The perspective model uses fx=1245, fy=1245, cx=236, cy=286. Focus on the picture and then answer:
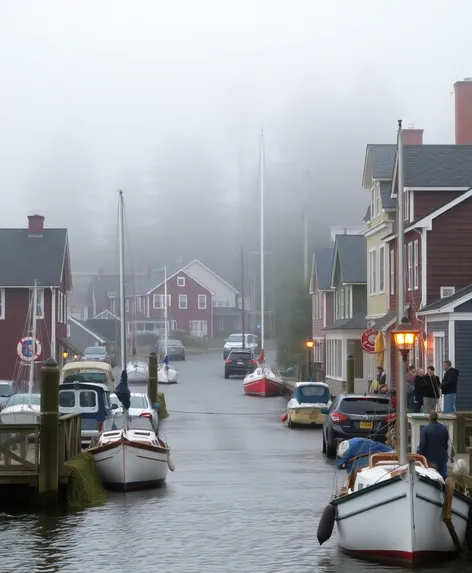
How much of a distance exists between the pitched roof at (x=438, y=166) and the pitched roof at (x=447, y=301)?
183 inches

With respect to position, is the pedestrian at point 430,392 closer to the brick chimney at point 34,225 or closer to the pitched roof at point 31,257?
the pitched roof at point 31,257

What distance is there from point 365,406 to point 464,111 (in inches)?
956

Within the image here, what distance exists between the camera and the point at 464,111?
5194cm

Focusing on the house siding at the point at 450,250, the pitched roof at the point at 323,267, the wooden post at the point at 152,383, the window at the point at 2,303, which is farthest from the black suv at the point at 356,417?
the pitched roof at the point at 323,267

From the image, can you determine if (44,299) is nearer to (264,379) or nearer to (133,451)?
(264,379)

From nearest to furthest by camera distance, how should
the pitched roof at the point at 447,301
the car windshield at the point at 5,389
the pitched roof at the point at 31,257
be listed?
the pitched roof at the point at 447,301
the car windshield at the point at 5,389
the pitched roof at the point at 31,257

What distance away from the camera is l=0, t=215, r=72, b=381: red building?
225ft

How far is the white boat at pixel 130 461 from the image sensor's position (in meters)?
25.1

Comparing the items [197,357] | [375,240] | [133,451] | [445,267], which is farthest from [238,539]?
[197,357]

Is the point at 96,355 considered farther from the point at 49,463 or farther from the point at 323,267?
the point at 49,463

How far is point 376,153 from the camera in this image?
51.4 m

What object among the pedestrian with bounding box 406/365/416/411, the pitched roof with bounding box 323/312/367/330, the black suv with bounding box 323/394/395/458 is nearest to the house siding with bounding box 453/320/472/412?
the pedestrian with bounding box 406/365/416/411

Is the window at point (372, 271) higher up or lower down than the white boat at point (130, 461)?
higher up

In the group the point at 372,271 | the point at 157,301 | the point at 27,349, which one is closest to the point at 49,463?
the point at 27,349
